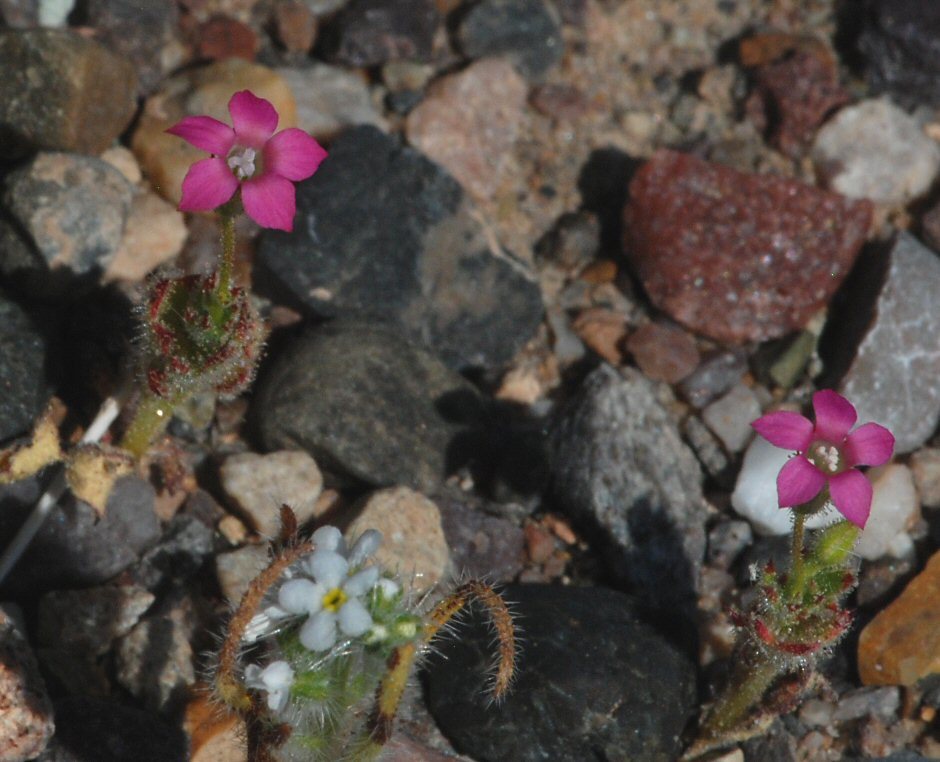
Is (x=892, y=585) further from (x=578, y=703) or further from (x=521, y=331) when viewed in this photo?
(x=521, y=331)

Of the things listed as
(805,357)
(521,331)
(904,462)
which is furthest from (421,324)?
(904,462)

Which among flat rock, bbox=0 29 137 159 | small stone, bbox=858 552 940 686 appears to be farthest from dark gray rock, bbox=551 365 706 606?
flat rock, bbox=0 29 137 159

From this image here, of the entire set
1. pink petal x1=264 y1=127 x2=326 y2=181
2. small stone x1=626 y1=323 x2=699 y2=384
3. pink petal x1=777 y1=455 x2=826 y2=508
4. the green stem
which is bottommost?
small stone x1=626 y1=323 x2=699 y2=384

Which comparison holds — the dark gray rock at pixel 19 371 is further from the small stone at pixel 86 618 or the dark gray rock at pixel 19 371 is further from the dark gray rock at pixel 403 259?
the dark gray rock at pixel 403 259

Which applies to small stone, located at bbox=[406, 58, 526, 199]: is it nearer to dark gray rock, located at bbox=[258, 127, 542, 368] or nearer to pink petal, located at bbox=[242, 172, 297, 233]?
dark gray rock, located at bbox=[258, 127, 542, 368]

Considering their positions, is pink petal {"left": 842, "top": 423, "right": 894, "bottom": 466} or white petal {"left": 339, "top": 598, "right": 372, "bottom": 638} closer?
white petal {"left": 339, "top": 598, "right": 372, "bottom": 638}

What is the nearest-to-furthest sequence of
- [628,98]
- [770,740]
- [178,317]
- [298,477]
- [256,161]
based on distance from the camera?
1. [256,161]
2. [178,317]
3. [770,740]
4. [298,477]
5. [628,98]

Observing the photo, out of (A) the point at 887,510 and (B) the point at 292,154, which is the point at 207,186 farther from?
(A) the point at 887,510
